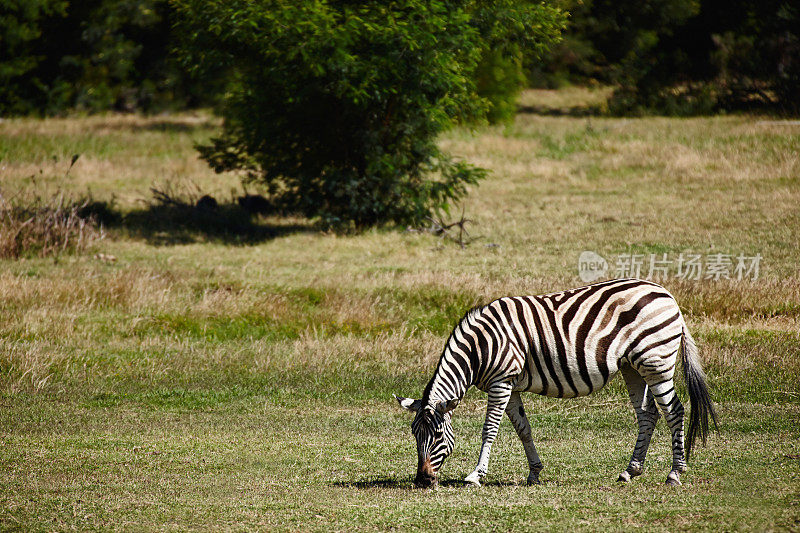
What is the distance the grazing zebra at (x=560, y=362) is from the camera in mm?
8414

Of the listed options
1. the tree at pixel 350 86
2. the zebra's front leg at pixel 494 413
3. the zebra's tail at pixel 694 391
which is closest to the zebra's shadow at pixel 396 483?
the zebra's front leg at pixel 494 413

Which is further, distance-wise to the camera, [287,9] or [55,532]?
[287,9]

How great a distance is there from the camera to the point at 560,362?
8.55m

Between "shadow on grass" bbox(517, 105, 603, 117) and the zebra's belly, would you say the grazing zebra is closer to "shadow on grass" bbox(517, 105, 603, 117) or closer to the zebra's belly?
the zebra's belly

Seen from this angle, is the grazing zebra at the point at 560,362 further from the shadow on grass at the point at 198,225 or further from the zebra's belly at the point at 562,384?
the shadow on grass at the point at 198,225

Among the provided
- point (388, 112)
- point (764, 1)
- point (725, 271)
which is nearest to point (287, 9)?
point (388, 112)

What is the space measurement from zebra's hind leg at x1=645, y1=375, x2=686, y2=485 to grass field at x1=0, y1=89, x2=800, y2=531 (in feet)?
0.84

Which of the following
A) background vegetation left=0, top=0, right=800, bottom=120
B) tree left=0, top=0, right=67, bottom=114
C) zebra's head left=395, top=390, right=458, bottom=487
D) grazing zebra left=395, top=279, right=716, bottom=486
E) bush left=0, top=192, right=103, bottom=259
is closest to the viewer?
zebra's head left=395, top=390, right=458, bottom=487

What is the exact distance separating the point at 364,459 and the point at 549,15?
20.2 metres

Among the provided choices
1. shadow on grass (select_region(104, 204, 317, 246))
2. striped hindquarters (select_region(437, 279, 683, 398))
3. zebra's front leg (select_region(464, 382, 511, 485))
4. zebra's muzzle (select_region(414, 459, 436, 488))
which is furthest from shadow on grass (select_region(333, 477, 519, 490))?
shadow on grass (select_region(104, 204, 317, 246))

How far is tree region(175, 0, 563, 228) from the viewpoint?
2381 cm

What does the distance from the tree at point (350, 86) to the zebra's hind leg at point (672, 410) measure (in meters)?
16.4

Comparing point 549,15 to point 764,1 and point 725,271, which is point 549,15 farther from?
point 764,1

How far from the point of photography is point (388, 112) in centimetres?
2703
